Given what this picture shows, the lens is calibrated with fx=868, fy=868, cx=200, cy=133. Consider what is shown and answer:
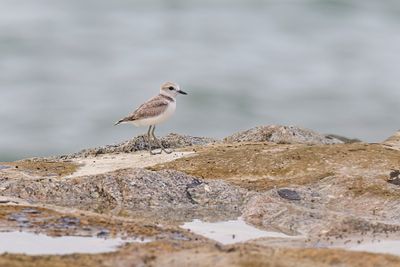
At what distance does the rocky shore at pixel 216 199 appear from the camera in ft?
55.7

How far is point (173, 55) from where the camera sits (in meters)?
89.6

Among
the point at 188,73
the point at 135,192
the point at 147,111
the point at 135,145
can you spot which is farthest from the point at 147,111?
the point at 188,73

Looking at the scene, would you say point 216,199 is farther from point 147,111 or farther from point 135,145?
point 135,145

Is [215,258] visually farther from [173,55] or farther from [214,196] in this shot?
[173,55]

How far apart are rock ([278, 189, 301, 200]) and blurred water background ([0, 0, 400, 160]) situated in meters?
40.7

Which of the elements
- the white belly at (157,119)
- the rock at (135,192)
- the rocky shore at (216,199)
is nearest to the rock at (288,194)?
the rocky shore at (216,199)

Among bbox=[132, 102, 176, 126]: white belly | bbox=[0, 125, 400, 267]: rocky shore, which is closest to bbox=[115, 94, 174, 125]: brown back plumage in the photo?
bbox=[132, 102, 176, 126]: white belly

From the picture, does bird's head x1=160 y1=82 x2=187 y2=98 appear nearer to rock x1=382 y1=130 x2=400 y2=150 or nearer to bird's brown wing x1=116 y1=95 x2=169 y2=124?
bird's brown wing x1=116 y1=95 x2=169 y2=124

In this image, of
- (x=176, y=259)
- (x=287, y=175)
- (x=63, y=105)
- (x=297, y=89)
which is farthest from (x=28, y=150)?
(x=176, y=259)

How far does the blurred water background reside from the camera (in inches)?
2803

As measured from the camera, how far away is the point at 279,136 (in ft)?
117

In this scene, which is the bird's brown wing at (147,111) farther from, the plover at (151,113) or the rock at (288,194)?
the rock at (288,194)

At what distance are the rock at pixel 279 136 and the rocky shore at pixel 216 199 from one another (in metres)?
0.07

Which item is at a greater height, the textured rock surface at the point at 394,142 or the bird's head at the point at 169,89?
the bird's head at the point at 169,89
